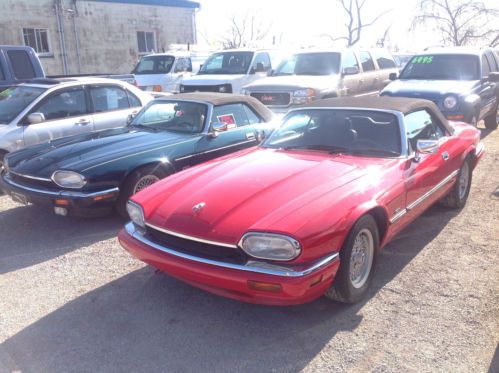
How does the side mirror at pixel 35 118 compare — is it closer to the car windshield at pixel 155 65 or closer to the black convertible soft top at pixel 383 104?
the black convertible soft top at pixel 383 104


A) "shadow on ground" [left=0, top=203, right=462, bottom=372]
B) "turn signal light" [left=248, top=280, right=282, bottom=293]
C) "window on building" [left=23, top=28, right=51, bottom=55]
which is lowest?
"shadow on ground" [left=0, top=203, right=462, bottom=372]

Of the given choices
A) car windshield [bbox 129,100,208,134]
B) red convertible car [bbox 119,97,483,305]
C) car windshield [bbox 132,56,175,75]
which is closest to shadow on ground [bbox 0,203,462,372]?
red convertible car [bbox 119,97,483,305]

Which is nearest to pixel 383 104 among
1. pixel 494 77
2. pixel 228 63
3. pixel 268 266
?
pixel 268 266

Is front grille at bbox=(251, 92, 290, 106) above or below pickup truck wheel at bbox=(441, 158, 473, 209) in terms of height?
above

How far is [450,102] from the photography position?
331 inches

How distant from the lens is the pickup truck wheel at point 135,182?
5121mm

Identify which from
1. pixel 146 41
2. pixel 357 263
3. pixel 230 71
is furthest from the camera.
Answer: pixel 146 41

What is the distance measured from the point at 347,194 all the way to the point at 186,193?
1205 mm

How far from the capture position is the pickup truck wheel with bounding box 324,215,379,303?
3.23 metres

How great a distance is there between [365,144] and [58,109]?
4.72 m

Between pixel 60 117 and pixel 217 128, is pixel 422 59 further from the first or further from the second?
pixel 60 117

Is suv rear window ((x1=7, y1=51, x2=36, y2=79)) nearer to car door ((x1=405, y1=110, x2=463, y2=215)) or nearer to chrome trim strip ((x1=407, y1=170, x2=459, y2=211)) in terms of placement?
car door ((x1=405, y1=110, x2=463, y2=215))

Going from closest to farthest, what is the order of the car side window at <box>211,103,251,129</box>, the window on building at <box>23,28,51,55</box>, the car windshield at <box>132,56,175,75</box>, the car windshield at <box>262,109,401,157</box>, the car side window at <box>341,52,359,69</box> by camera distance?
the car windshield at <box>262,109,401,157</box>
the car side window at <box>211,103,251,129</box>
the car side window at <box>341,52,359,69</box>
the car windshield at <box>132,56,175,75</box>
the window on building at <box>23,28,51,55</box>

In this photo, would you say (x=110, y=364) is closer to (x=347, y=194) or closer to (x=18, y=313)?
(x=18, y=313)
